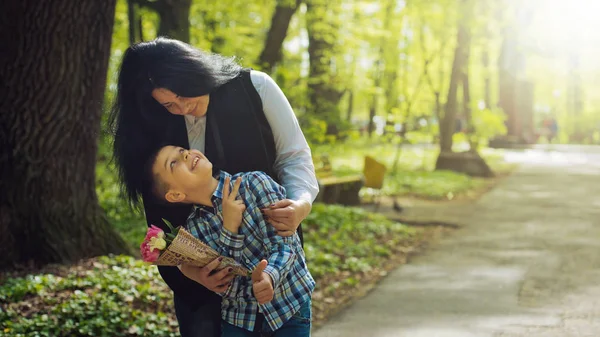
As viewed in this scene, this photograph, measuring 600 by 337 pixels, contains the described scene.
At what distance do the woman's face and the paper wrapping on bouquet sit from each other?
0.46 meters

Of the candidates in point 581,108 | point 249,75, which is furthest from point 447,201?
point 581,108

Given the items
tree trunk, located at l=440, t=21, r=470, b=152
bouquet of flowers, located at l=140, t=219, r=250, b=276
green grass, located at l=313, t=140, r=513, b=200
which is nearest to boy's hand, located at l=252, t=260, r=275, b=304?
bouquet of flowers, located at l=140, t=219, r=250, b=276

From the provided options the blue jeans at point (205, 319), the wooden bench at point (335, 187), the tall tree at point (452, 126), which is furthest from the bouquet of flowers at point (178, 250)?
the tall tree at point (452, 126)

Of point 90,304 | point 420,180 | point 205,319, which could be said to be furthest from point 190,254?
point 420,180

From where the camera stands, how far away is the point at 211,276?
2914mm

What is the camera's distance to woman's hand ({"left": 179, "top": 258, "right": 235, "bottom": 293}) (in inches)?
114

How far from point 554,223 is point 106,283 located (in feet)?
25.3

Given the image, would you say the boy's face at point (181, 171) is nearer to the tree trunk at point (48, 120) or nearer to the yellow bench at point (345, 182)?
the tree trunk at point (48, 120)

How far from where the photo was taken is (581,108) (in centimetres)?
5656

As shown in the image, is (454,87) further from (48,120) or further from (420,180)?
(48,120)

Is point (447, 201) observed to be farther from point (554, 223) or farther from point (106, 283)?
point (106, 283)

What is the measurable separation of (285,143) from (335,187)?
11.0 meters

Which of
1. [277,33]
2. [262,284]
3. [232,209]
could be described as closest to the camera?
[262,284]

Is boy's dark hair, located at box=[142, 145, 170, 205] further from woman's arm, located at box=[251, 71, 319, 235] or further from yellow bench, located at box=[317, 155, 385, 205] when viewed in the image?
yellow bench, located at box=[317, 155, 385, 205]
